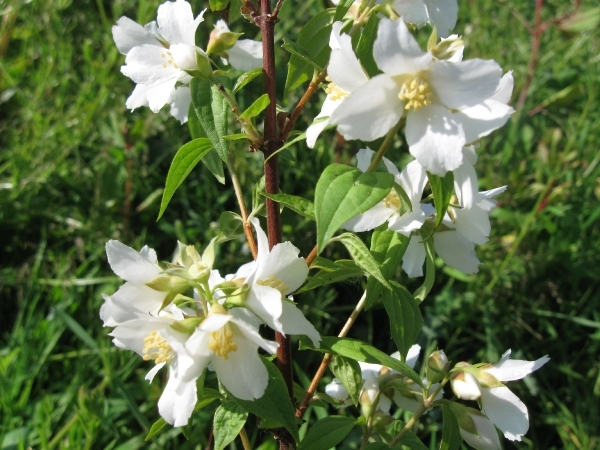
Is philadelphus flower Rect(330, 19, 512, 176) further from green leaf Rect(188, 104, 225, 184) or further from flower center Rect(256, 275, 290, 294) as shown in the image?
green leaf Rect(188, 104, 225, 184)

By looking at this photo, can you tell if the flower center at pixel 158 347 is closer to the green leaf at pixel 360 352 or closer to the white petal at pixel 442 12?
the green leaf at pixel 360 352

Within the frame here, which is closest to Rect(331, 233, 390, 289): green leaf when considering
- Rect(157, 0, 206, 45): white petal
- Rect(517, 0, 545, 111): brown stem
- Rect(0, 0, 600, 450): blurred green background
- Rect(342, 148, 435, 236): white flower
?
Rect(342, 148, 435, 236): white flower

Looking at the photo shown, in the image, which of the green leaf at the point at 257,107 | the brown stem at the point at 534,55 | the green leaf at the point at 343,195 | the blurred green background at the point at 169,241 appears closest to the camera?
the green leaf at the point at 343,195

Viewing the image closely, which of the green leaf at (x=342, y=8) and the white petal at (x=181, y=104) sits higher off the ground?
the green leaf at (x=342, y=8)

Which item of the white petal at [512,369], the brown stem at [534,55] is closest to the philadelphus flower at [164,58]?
the white petal at [512,369]

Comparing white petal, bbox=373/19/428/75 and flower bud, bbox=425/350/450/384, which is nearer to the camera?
white petal, bbox=373/19/428/75

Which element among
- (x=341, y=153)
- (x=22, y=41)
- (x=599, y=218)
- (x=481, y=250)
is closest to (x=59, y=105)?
(x=22, y=41)

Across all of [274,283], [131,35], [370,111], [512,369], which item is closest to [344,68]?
[370,111]

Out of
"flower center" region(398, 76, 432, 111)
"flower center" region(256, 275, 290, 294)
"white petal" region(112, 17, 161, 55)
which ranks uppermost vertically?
"white petal" region(112, 17, 161, 55)
